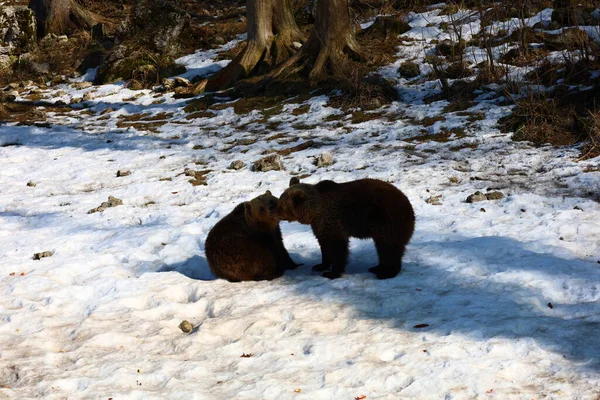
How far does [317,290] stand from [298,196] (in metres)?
0.98

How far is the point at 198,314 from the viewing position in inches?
228

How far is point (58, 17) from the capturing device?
2372 cm

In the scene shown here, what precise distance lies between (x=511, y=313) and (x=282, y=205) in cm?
249

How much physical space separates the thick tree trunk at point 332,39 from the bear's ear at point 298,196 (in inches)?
375

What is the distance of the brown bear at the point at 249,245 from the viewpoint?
6.41m

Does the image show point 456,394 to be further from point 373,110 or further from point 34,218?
point 373,110

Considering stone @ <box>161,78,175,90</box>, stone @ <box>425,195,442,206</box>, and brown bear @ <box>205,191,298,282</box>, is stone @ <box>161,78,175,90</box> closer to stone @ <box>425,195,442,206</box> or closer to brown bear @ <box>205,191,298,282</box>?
stone @ <box>425,195,442,206</box>

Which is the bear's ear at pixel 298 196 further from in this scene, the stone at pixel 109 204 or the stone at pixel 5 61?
the stone at pixel 5 61

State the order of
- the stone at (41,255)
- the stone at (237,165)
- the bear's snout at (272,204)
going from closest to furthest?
1. the bear's snout at (272,204)
2. the stone at (41,255)
3. the stone at (237,165)

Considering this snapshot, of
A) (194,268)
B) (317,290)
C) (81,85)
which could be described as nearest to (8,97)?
(81,85)

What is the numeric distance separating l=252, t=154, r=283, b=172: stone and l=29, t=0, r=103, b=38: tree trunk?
16.6 metres

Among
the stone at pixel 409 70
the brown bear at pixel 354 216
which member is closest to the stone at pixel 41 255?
the brown bear at pixel 354 216

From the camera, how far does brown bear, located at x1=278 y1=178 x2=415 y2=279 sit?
591cm

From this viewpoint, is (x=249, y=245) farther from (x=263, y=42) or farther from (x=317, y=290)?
(x=263, y=42)
